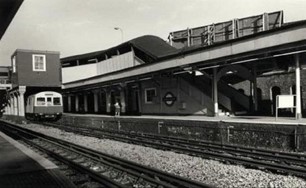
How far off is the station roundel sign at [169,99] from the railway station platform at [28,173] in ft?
49.7

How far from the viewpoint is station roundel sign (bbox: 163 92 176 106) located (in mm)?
26203

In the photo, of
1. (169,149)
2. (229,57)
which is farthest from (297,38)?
(169,149)

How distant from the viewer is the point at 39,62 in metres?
37.3

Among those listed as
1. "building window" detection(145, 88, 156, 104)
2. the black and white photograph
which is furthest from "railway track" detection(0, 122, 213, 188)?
"building window" detection(145, 88, 156, 104)

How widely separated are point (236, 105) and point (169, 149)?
13155 millimetres

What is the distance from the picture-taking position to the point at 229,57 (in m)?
18.3

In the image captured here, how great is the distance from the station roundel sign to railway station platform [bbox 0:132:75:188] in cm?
1516

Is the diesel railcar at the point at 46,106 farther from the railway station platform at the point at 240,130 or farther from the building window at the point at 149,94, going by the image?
the railway station platform at the point at 240,130

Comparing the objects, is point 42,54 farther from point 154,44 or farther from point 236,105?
point 236,105

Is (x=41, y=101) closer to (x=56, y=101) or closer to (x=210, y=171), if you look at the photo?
(x=56, y=101)

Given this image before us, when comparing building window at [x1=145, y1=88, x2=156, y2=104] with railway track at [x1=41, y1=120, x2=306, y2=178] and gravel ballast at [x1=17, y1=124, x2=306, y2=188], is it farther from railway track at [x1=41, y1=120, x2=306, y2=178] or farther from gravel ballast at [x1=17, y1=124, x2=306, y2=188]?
gravel ballast at [x1=17, y1=124, x2=306, y2=188]

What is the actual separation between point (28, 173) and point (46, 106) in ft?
79.3

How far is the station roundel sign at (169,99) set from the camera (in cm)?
2620

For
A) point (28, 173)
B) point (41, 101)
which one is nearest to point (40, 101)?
point (41, 101)
